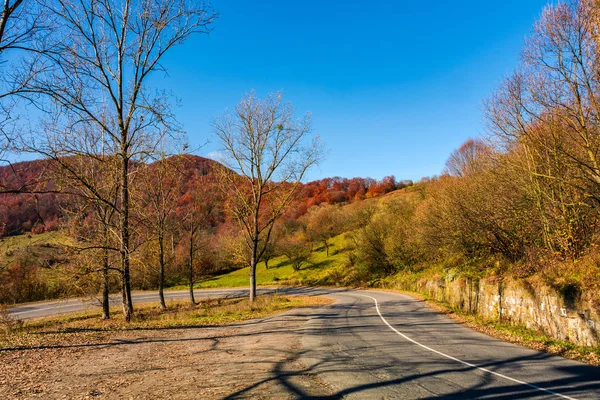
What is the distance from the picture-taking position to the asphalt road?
20.7ft

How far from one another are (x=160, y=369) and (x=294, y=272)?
48949 mm

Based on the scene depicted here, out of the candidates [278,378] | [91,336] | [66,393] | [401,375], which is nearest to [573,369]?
[401,375]

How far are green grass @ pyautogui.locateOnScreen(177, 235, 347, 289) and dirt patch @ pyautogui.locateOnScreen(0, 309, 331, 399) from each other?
3870cm

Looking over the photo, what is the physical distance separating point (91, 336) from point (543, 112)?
57.1 feet

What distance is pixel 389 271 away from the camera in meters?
43.0

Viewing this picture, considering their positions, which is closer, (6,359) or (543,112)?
(6,359)

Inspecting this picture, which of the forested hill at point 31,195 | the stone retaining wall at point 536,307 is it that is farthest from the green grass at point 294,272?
the stone retaining wall at point 536,307

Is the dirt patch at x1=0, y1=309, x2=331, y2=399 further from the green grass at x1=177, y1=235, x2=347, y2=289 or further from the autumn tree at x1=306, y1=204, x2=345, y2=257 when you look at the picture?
the autumn tree at x1=306, y1=204, x2=345, y2=257

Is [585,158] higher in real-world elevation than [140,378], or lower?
higher

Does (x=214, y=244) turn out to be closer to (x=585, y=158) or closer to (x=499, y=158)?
(x=499, y=158)

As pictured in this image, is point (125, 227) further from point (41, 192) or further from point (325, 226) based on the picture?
point (325, 226)

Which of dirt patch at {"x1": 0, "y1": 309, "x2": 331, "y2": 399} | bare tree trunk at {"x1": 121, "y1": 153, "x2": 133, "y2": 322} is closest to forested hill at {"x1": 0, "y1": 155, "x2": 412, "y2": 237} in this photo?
bare tree trunk at {"x1": 121, "y1": 153, "x2": 133, "y2": 322}

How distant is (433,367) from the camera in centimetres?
786

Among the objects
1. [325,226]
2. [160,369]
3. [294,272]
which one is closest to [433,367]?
[160,369]
